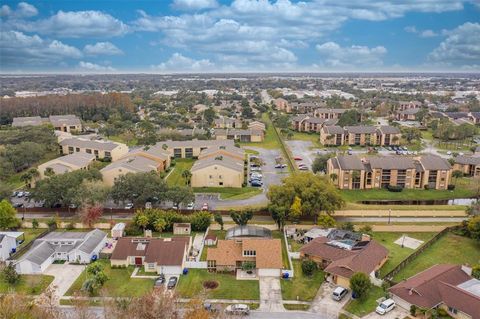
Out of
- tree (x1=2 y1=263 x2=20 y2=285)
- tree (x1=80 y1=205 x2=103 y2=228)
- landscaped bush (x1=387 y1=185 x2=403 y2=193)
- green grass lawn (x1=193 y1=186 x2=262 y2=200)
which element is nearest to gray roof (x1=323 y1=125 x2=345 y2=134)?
landscaped bush (x1=387 y1=185 x2=403 y2=193)

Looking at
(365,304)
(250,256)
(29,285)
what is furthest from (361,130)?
(29,285)

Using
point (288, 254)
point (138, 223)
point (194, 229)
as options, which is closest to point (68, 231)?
point (138, 223)

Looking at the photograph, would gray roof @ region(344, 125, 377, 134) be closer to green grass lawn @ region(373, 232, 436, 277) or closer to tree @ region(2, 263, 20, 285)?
green grass lawn @ region(373, 232, 436, 277)

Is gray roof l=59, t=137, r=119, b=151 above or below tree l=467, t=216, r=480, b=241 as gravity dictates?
above

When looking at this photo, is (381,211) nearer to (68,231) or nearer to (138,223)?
(138,223)

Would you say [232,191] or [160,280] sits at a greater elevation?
[232,191]

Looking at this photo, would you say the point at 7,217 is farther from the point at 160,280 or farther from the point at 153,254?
the point at 160,280

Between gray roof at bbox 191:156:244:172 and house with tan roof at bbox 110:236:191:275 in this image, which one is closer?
house with tan roof at bbox 110:236:191:275
